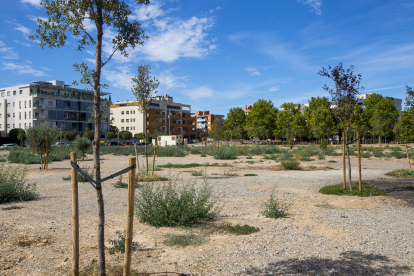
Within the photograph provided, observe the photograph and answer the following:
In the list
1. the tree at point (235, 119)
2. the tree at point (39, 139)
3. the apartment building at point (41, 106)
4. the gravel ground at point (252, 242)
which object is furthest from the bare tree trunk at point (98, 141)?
the tree at point (235, 119)

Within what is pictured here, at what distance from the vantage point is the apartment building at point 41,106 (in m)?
69.1

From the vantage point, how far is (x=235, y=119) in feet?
303

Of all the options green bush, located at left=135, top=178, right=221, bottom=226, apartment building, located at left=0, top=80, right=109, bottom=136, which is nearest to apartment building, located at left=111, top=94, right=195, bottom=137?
apartment building, located at left=0, top=80, right=109, bottom=136

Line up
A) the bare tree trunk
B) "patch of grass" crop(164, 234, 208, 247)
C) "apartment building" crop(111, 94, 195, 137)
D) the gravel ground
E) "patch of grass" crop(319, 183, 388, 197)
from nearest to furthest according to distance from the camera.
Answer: the bare tree trunk < the gravel ground < "patch of grass" crop(164, 234, 208, 247) < "patch of grass" crop(319, 183, 388, 197) < "apartment building" crop(111, 94, 195, 137)

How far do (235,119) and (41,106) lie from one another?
52.9 metres

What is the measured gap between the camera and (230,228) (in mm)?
5934

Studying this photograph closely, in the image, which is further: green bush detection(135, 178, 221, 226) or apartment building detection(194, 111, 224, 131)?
apartment building detection(194, 111, 224, 131)

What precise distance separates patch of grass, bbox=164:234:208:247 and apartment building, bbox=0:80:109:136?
68.8m

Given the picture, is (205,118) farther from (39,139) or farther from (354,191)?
(354,191)

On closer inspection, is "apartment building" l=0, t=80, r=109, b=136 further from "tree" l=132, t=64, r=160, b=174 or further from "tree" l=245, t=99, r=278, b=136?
"tree" l=132, t=64, r=160, b=174

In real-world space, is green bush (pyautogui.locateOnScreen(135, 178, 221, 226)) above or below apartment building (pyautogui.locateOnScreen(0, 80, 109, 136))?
below

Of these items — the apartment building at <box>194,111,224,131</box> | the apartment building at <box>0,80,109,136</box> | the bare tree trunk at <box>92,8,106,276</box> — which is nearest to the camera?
the bare tree trunk at <box>92,8,106,276</box>

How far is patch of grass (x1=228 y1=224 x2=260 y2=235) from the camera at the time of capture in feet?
18.7

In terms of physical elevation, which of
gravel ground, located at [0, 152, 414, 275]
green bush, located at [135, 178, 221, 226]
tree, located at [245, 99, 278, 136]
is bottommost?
gravel ground, located at [0, 152, 414, 275]
